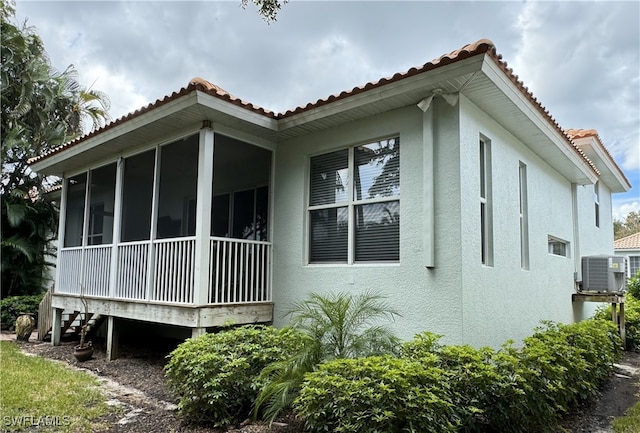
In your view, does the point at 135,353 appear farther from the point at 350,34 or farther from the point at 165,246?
the point at 350,34

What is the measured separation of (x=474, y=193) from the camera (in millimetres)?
5621

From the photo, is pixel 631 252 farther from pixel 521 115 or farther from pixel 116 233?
pixel 116 233

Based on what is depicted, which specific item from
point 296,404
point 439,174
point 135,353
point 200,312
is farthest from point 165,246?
point 439,174

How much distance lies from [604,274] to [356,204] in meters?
6.61

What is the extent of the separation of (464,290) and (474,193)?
1257 millimetres

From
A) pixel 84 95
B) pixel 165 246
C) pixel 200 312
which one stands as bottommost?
pixel 200 312

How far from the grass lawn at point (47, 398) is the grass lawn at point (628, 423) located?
534cm

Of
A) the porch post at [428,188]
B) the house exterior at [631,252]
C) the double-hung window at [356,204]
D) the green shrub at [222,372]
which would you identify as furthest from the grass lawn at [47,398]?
the house exterior at [631,252]

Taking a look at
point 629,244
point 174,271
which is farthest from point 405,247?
point 629,244

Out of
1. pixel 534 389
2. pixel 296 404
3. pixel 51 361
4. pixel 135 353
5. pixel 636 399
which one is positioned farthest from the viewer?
pixel 135 353

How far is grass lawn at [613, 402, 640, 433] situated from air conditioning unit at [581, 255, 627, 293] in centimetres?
477

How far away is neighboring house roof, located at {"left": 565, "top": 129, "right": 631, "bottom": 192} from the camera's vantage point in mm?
10203

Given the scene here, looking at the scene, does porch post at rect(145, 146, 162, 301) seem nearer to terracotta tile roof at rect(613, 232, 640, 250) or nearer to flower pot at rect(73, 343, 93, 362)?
flower pot at rect(73, 343, 93, 362)

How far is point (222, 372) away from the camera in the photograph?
183 inches
